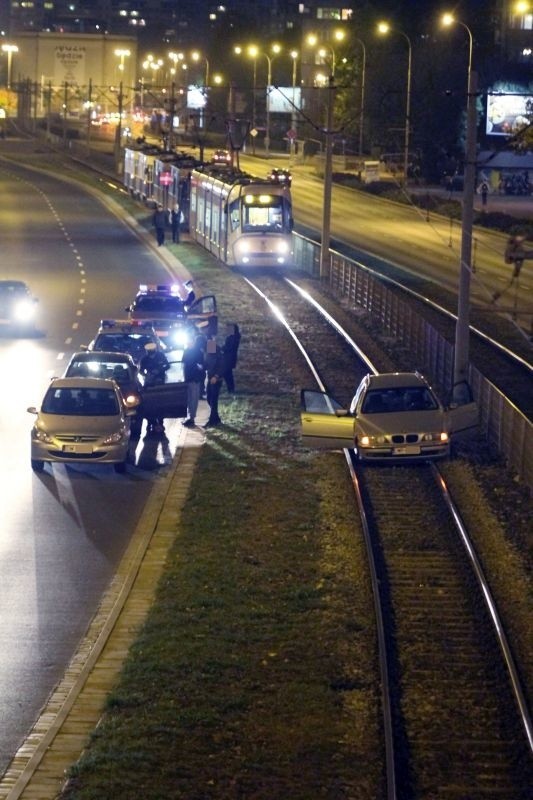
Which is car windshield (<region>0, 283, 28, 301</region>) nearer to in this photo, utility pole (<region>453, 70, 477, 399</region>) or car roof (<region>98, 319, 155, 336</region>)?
car roof (<region>98, 319, 155, 336</region>)

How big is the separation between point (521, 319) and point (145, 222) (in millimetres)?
30184

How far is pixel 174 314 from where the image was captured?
36.3 metres

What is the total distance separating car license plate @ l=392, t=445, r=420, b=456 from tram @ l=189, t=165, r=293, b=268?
30524 mm

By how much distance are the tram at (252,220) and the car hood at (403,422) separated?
98.2 feet

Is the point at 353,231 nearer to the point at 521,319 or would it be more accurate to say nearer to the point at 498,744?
the point at 521,319

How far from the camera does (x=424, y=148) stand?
317 feet

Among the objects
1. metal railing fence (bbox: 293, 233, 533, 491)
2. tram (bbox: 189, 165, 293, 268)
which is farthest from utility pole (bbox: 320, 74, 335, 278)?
tram (bbox: 189, 165, 293, 268)

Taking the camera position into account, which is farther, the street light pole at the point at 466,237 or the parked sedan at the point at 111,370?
the street light pole at the point at 466,237

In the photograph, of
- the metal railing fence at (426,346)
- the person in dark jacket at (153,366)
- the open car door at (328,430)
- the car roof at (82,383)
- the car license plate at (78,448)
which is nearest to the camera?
the car license plate at (78,448)

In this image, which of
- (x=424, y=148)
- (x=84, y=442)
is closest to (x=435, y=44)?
(x=424, y=148)

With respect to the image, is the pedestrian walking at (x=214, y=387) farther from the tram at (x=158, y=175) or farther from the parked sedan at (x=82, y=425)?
the tram at (x=158, y=175)

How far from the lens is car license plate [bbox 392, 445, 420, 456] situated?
23219 millimetres

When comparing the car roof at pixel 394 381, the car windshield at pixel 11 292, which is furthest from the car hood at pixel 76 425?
the car windshield at pixel 11 292

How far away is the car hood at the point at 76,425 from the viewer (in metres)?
23.1
